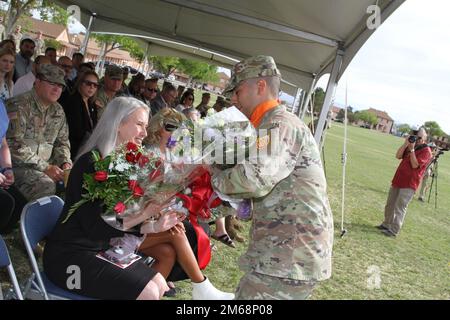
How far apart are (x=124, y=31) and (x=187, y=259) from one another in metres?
8.77

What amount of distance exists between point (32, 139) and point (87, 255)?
7.13 ft

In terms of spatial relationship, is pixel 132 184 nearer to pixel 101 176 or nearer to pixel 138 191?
pixel 138 191

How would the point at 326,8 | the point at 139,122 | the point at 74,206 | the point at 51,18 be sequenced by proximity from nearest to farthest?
the point at 74,206 → the point at 139,122 → the point at 326,8 → the point at 51,18

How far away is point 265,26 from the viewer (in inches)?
245

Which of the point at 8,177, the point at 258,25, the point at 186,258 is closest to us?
the point at 186,258

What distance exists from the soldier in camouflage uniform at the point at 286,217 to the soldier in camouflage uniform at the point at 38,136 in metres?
2.53

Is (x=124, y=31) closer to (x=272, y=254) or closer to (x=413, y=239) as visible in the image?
(x=413, y=239)

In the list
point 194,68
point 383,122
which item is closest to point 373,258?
point 194,68

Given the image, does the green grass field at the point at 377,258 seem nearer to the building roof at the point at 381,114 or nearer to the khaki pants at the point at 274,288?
the khaki pants at the point at 274,288

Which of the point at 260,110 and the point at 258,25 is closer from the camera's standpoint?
the point at 260,110

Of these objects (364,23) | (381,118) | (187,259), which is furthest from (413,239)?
(381,118)

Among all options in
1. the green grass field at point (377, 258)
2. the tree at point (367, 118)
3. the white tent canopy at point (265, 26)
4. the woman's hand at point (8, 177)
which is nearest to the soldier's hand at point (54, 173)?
the woman's hand at point (8, 177)

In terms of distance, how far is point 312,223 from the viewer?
213 centimetres

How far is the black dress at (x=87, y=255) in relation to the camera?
94.6 inches
